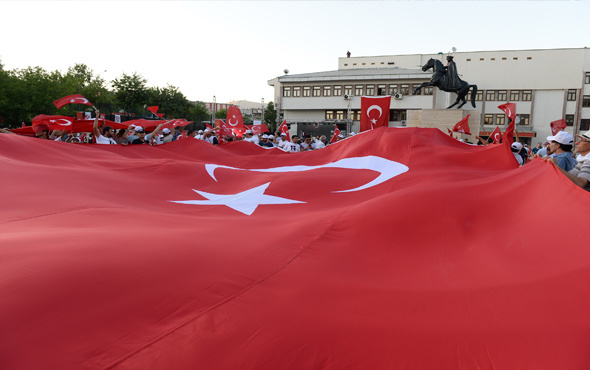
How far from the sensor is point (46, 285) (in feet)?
7.48

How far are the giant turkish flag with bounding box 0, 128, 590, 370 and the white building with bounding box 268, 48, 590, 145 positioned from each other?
49.4 metres

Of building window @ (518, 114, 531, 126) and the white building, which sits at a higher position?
the white building

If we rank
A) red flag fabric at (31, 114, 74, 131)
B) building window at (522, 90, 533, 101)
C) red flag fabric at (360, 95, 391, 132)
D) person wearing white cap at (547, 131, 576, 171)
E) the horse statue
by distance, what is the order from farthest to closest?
building window at (522, 90, 533, 101)
the horse statue
red flag fabric at (360, 95, 391, 132)
red flag fabric at (31, 114, 74, 131)
person wearing white cap at (547, 131, 576, 171)

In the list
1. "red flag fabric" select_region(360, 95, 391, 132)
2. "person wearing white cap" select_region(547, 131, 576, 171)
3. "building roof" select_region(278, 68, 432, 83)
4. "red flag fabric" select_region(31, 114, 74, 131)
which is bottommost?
"person wearing white cap" select_region(547, 131, 576, 171)

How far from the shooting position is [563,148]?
5406mm

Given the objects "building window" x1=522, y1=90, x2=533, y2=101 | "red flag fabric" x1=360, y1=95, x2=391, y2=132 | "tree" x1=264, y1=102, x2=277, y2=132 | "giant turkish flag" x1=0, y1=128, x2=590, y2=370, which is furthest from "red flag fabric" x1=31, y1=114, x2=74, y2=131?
"tree" x1=264, y1=102, x2=277, y2=132

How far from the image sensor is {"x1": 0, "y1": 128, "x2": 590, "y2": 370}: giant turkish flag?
6.76 feet

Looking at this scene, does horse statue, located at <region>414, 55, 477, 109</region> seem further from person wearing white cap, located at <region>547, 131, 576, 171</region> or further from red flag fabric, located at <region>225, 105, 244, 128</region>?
person wearing white cap, located at <region>547, 131, 576, 171</region>

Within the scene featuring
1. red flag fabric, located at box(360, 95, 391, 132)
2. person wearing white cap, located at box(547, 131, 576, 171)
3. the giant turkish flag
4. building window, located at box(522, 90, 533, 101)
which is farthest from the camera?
building window, located at box(522, 90, 533, 101)

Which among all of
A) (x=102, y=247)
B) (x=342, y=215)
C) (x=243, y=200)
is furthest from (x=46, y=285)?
(x=243, y=200)

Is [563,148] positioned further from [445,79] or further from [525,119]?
[525,119]

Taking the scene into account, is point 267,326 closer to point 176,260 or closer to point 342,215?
point 176,260

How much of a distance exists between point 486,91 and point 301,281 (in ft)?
201

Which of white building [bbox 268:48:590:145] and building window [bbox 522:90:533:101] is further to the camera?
building window [bbox 522:90:533:101]
